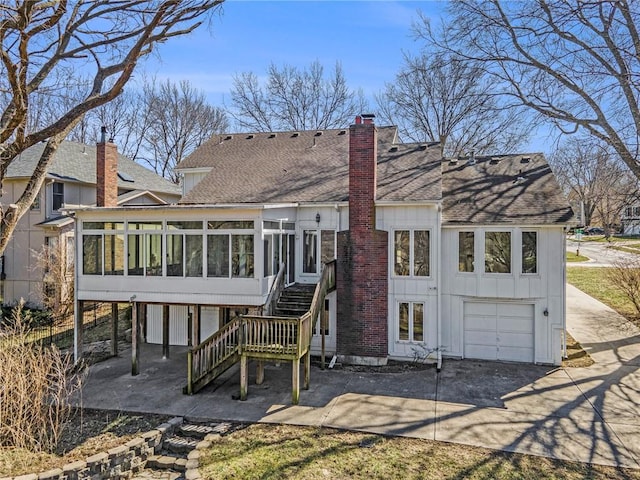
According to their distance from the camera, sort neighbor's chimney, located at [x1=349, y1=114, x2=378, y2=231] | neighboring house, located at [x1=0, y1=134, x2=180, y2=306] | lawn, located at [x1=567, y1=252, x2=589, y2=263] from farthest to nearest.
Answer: lawn, located at [x1=567, y1=252, x2=589, y2=263]
neighboring house, located at [x1=0, y1=134, x2=180, y2=306]
neighbor's chimney, located at [x1=349, y1=114, x2=378, y2=231]

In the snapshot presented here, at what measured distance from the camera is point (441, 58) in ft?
55.5

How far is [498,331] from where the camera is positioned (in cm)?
1273

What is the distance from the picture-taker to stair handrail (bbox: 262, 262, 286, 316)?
433 inches

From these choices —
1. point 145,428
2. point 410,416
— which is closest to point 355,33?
point 410,416

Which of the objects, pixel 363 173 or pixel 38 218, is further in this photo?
pixel 38 218

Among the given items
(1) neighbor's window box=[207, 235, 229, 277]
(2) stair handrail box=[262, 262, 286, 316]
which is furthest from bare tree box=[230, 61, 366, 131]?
(1) neighbor's window box=[207, 235, 229, 277]

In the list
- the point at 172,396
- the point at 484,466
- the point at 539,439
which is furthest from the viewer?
the point at 172,396

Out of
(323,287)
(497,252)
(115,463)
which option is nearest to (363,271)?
(323,287)

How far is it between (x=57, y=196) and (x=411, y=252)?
16223 millimetres

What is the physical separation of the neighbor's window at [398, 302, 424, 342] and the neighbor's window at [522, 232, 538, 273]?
3239 mm

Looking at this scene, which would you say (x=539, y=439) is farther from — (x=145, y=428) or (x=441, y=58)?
(x=441, y=58)

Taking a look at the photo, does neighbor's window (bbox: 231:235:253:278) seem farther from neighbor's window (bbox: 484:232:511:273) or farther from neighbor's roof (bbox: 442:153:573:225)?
neighbor's window (bbox: 484:232:511:273)

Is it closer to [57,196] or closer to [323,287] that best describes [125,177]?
[57,196]

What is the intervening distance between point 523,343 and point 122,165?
70.6 ft
